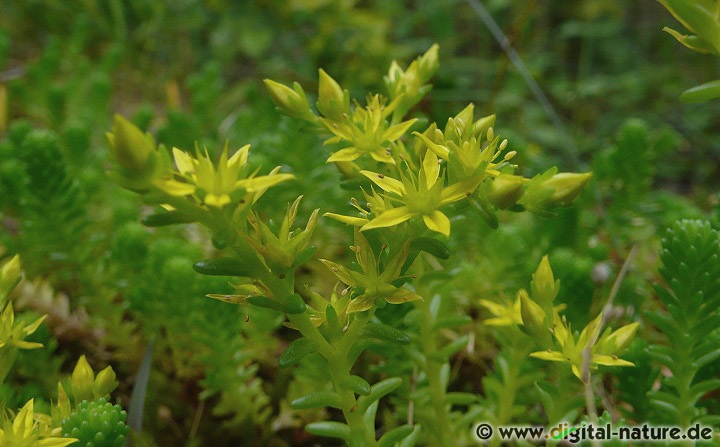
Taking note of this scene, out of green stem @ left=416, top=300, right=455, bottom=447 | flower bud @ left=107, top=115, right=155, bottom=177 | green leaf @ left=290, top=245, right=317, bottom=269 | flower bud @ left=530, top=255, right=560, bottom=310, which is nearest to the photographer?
flower bud @ left=107, top=115, right=155, bottom=177

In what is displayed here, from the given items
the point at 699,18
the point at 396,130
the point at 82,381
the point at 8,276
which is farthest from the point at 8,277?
the point at 699,18

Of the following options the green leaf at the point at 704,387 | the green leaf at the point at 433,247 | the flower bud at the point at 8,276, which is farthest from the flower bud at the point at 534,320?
the flower bud at the point at 8,276

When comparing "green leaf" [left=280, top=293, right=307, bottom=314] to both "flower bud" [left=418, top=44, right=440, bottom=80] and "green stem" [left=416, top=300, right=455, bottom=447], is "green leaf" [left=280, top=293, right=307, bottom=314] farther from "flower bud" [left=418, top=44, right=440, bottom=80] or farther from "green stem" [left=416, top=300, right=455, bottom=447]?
"flower bud" [left=418, top=44, right=440, bottom=80]

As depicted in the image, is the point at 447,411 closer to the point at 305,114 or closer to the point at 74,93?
the point at 305,114

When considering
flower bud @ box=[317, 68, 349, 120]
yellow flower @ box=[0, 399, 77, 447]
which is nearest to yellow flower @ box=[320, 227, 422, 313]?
flower bud @ box=[317, 68, 349, 120]

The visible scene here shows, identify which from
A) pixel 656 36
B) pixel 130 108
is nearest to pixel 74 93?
pixel 130 108

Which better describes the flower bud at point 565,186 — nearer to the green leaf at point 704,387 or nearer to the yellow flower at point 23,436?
the green leaf at point 704,387
